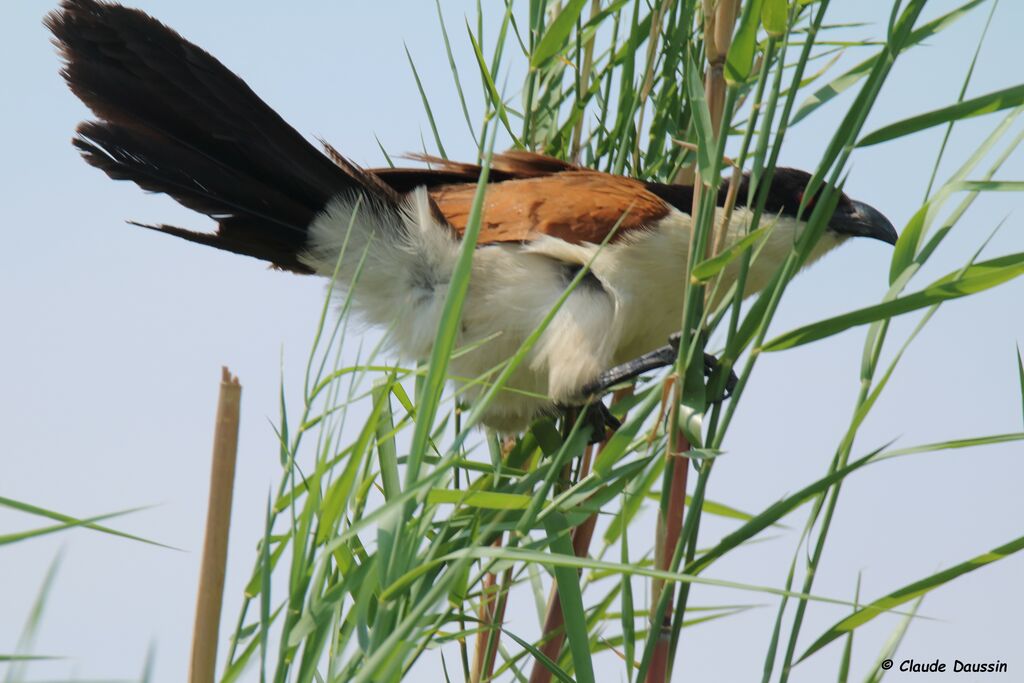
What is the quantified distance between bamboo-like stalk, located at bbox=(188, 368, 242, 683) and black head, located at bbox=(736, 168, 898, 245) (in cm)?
130

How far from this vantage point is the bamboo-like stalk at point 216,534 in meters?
0.81

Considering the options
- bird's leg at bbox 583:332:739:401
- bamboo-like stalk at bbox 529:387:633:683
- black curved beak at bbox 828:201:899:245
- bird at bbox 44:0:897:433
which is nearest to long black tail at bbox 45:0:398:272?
bird at bbox 44:0:897:433

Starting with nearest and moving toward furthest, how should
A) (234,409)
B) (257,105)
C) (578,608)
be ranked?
(234,409) → (578,608) → (257,105)

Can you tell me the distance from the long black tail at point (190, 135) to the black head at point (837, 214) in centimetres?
71

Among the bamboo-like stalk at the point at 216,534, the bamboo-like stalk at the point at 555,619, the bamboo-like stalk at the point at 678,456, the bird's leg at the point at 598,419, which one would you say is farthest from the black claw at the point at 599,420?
the bamboo-like stalk at the point at 216,534

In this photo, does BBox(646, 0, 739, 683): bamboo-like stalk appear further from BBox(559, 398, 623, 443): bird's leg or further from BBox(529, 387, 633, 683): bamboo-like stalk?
BBox(559, 398, 623, 443): bird's leg

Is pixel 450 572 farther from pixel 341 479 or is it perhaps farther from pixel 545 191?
pixel 545 191

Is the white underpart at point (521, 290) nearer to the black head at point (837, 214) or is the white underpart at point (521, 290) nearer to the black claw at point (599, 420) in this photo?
the black claw at point (599, 420)

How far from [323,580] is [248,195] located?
88cm

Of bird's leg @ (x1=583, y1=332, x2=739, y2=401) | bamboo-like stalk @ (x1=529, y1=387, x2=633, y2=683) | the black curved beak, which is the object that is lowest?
bamboo-like stalk @ (x1=529, y1=387, x2=633, y2=683)

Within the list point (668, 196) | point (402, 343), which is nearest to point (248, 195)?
point (402, 343)

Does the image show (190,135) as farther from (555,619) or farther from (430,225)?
(555,619)

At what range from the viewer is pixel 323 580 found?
0.96m

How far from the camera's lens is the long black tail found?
1500 millimetres
